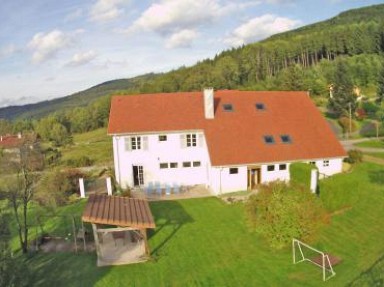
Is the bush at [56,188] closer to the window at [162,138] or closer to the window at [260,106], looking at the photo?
the window at [162,138]

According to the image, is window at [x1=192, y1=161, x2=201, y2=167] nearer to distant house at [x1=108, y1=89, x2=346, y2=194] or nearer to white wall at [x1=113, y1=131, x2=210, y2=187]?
distant house at [x1=108, y1=89, x2=346, y2=194]

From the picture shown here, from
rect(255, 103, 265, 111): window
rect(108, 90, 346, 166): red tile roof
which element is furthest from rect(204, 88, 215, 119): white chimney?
rect(255, 103, 265, 111): window

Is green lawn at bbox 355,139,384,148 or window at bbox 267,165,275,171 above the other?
window at bbox 267,165,275,171

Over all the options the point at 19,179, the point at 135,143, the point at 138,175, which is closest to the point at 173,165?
the point at 138,175

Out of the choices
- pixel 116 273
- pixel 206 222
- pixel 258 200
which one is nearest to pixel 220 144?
pixel 206 222

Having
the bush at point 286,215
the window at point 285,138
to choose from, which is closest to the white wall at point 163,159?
the window at point 285,138

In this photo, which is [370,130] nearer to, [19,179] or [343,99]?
[343,99]
